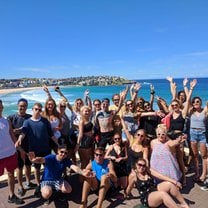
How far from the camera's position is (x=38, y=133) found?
16.7 feet

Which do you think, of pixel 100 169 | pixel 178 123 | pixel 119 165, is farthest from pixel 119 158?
pixel 178 123

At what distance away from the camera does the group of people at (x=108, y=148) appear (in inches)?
186

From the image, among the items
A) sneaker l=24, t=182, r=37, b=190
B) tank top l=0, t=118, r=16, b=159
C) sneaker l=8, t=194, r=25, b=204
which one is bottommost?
sneaker l=8, t=194, r=25, b=204

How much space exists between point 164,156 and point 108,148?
3.74 ft

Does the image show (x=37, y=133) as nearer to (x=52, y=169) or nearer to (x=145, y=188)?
(x=52, y=169)

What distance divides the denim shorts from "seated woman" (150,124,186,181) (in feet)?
2.15

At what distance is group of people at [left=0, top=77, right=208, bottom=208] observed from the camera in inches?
186

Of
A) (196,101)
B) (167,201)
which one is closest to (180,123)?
(196,101)

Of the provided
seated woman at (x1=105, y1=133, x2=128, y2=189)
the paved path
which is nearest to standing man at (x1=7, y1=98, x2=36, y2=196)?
the paved path

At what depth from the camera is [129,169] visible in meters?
5.72

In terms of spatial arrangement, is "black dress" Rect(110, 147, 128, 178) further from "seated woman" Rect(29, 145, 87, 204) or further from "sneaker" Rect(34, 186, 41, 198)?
"sneaker" Rect(34, 186, 41, 198)

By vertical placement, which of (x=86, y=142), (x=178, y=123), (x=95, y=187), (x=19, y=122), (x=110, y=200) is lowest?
(x=110, y=200)

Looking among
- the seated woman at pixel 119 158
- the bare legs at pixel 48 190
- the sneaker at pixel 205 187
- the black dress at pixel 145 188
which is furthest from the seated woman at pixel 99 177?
the sneaker at pixel 205 187

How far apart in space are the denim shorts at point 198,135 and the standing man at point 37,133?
2.72 m
